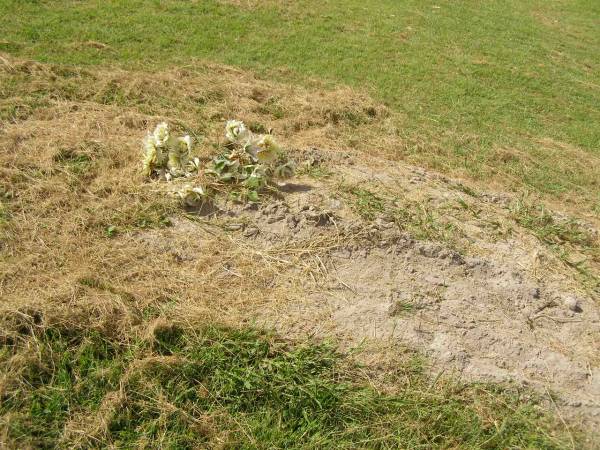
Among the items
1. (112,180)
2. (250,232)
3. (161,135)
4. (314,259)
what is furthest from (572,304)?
(112,180)

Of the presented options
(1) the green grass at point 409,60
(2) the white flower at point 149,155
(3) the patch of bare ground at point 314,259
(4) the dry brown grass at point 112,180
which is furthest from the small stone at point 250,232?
(1) the green grass at point 409,60

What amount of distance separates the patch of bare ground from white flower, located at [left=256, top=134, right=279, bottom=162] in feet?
0.77

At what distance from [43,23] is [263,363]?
5264mm

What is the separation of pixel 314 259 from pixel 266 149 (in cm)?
86

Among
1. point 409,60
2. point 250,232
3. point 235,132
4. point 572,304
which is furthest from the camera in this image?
point 409,60

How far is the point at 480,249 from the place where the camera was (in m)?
3.34

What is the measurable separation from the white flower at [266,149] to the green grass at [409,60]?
1665 millimetres

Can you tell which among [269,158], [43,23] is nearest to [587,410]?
[269,158]

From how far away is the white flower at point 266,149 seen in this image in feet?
11.3

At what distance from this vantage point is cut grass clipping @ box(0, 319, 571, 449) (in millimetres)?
2166

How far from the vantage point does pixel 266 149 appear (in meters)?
3.47

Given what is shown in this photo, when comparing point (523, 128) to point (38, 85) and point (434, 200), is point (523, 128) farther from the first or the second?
point (38, 85)

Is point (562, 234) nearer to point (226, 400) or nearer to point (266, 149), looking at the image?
point (266, 149)

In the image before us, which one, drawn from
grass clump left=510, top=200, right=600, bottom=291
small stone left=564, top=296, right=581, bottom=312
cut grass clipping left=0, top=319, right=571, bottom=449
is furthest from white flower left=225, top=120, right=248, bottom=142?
small stone left=564, top=296, right=581, bottom=312
